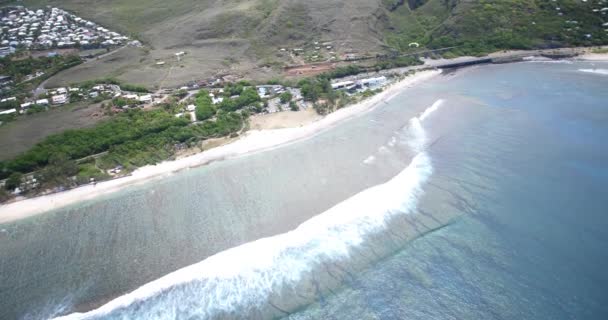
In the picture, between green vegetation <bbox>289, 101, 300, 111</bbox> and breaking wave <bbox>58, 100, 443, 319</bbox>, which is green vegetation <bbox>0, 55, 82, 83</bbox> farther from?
breaking wave <bbox>58, 100, 443, 319</bbox>

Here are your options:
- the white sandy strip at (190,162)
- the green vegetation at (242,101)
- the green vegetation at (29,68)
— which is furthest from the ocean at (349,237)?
the green vegetation at (29,68)

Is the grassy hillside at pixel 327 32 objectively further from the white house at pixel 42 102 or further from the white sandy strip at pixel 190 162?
the white sandy strip at pixel 190 162

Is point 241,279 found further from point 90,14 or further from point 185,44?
point 90,14

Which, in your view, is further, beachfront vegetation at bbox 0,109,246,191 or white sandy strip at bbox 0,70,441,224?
beachfront vegetation at bbox 0,109,246,191

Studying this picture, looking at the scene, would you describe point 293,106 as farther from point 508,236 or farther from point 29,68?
point 29,68

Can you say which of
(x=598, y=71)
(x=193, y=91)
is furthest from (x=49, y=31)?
(x=598, y=71)

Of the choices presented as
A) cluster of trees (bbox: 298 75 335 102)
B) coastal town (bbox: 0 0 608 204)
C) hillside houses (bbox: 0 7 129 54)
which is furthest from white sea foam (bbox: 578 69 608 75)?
hillside houses (bbox: 0 7 129 54)

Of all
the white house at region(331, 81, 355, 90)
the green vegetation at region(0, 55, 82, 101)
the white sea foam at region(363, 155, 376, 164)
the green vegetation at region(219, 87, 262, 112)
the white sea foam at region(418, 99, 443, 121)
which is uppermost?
the white sea foam at region(418, 99, 443, 121)
